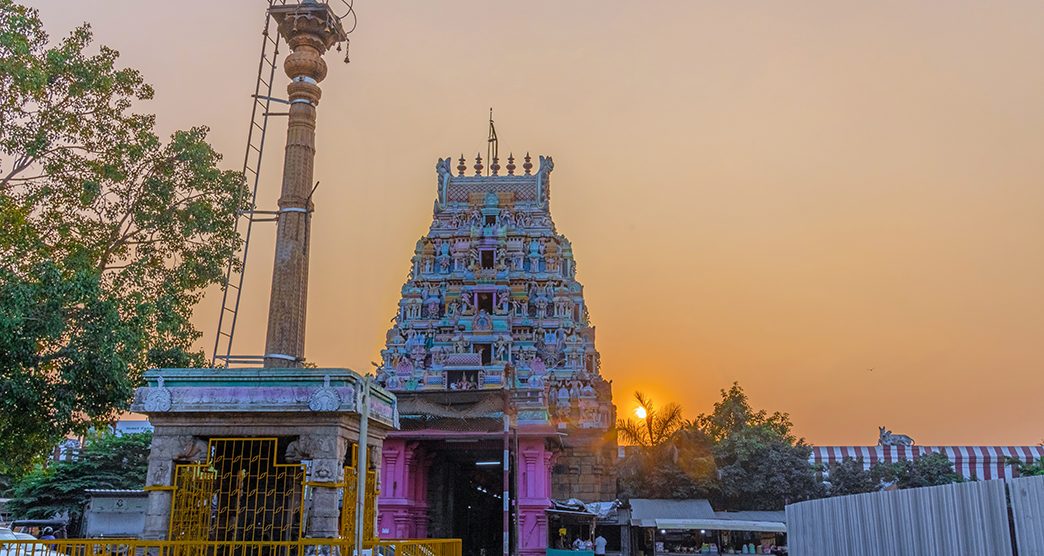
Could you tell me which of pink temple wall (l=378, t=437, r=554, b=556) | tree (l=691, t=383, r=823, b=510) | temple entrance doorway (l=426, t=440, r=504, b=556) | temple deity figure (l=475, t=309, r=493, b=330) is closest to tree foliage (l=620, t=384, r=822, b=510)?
tree (l=691, t=383, r=823, b=510)

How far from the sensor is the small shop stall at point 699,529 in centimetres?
3431

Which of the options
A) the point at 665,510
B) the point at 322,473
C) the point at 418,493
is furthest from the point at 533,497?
the point at 322,473

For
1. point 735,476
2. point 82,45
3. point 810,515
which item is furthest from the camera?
point 735,476

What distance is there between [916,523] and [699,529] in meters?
23.2

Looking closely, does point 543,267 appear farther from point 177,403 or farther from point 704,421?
point 177,403

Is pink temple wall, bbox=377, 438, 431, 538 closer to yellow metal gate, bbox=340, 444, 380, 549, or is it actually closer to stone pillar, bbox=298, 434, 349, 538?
yellow metal gate, bbox=340, 444, 380, 549

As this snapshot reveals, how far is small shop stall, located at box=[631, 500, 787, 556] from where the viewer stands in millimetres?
34312

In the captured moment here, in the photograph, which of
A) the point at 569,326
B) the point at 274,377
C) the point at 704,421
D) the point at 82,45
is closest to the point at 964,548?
the point at 274,377

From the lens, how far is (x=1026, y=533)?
388 inches

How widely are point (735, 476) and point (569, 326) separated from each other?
12423 millimetres

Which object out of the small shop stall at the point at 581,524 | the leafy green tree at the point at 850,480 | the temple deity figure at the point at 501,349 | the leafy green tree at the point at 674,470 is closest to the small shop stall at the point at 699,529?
the small shop stall at the point at 581,524

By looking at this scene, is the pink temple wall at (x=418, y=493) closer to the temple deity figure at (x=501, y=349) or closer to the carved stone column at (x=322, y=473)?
the temple deity figure at (x=501, y=349)

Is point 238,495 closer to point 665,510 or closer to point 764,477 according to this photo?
point 665,510

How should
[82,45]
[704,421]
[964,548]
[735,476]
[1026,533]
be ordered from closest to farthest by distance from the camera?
[1026,533] < [964,548] < [82,45] < [735,476] < [704,421]
